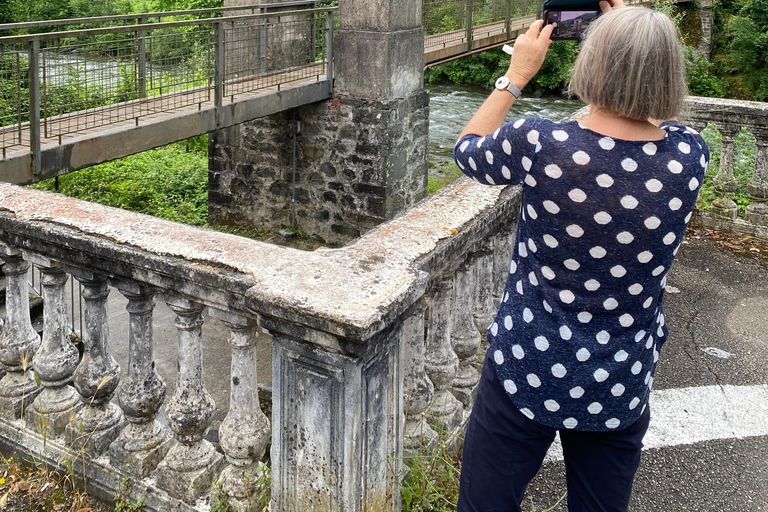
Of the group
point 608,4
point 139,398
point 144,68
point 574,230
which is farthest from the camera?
point 144,68

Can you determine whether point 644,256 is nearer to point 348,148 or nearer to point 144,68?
point 144,68

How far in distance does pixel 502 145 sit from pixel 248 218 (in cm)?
847

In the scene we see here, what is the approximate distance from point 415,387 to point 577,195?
1.08 m

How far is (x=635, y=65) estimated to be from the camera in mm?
1646

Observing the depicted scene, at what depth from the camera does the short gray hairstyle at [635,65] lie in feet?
5.38

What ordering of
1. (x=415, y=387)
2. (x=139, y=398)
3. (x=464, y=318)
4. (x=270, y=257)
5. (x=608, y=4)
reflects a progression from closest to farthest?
(x=608, y=4)
(x=270, y=257)
(x=139, y=398)
(x=415, y=387)
(x=464, y=318)

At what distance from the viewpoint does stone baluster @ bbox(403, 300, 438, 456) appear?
2564mm

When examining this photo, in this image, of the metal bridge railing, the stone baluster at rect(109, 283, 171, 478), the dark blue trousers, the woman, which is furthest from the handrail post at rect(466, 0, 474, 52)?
the dark blue trousers

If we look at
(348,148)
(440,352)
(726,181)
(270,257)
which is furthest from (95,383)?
(348,148)

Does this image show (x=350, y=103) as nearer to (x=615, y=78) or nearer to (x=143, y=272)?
(x=143, y=272)

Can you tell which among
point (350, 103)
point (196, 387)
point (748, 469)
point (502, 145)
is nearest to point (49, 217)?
point (196, 387)

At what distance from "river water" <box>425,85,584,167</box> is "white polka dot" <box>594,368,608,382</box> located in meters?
13.3

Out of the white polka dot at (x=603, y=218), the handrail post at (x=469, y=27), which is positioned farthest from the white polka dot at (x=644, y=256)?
the handrail post at (x=469, y=27)

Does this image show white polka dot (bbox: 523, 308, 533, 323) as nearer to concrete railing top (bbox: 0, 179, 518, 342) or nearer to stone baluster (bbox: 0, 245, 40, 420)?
concrete railing top (bbox: 0, 179, 518, 342)
